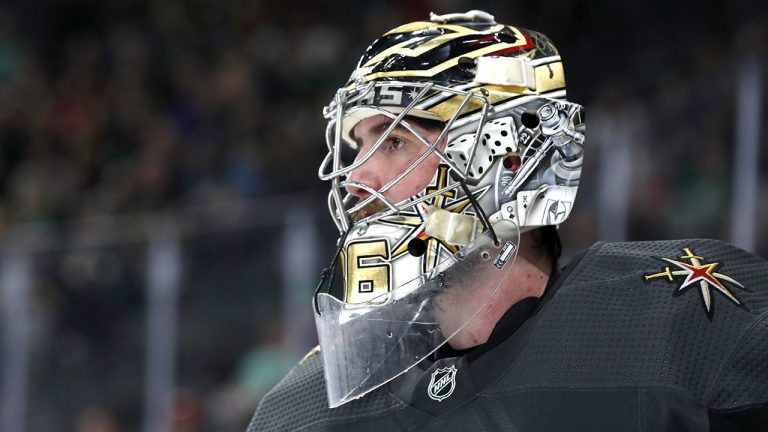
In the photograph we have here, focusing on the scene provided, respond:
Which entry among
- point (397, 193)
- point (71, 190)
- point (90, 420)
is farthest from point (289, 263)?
point (397, 193)

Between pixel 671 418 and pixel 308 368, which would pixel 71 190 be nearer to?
pixel 308 368

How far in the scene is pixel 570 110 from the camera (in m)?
1.98

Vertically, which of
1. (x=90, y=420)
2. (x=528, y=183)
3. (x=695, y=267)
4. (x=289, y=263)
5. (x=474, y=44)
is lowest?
(x=90, y=420)

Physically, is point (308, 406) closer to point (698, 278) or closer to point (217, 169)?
point (698, 278)

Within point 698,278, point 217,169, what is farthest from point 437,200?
point 217,169

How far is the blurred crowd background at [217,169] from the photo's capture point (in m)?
3.91

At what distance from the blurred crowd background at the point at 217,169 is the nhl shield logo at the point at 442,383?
1.86 m

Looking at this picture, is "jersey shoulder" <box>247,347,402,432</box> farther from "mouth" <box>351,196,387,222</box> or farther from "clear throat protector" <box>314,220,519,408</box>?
"mouth" <box>351,196,387,222</box>

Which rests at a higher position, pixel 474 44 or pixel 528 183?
pixel 474 44

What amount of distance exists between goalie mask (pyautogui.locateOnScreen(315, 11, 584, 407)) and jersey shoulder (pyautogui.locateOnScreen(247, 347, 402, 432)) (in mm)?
88

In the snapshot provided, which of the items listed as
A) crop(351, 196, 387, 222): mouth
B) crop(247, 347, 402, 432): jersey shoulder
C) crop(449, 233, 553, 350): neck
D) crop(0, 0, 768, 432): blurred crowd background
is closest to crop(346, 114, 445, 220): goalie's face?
crop(351, 196, 387, 222): mouth

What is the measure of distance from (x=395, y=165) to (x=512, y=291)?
0.28m

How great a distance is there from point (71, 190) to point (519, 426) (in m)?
5.40

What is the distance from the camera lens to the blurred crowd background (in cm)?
391
